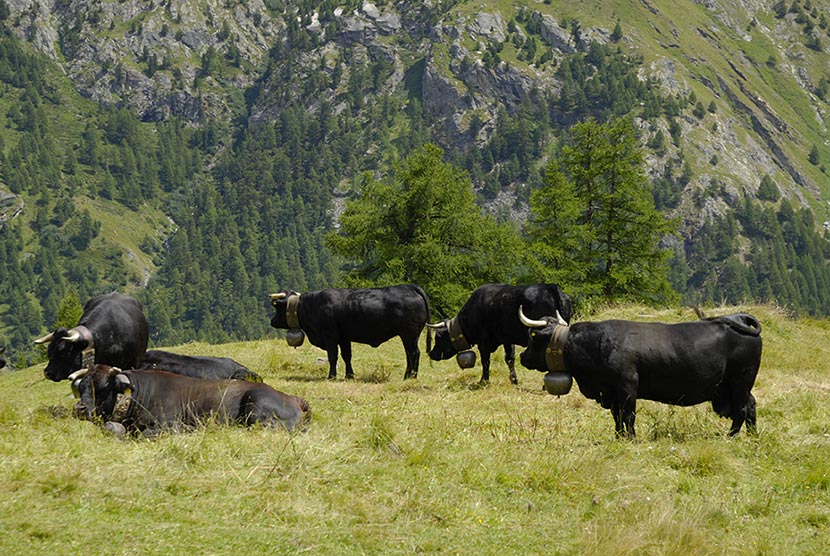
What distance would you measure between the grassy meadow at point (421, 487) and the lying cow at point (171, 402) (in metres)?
0.44

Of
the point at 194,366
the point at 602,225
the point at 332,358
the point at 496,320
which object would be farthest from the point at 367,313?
the point at 602,225

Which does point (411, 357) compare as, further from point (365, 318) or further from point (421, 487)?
point (421, 487)

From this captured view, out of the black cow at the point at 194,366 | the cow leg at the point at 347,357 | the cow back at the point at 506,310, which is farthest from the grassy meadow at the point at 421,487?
the cow leg at the point at 347,357

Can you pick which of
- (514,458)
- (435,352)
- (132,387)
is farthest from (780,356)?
(132,387)

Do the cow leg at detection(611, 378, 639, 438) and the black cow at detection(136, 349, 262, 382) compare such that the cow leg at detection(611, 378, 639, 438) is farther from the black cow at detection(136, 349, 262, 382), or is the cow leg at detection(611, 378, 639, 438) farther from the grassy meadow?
the black cow at detection(136, 349, 262, 382)

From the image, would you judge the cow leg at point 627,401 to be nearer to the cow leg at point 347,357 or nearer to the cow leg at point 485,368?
the cow leg at point 485,368

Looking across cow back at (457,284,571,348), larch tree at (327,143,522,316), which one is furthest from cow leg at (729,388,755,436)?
larch tree at (327,143,522,316)

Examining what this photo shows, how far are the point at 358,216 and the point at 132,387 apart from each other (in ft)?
107

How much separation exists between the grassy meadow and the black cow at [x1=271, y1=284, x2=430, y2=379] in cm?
717

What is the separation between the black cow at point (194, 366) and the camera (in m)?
19.4

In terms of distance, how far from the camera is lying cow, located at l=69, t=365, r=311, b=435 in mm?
12422

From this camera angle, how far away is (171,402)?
1286 centimetres

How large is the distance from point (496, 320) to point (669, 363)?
8236mm

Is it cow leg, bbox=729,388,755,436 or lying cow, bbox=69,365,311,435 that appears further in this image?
cow leg, bbox=729,388,755,436
